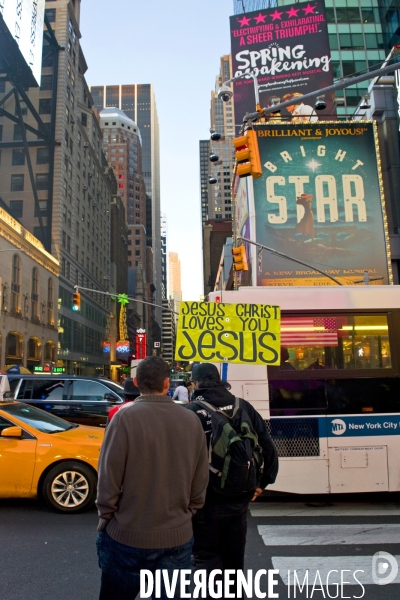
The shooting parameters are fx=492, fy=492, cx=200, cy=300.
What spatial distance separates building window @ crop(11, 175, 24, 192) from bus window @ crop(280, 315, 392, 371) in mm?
52549

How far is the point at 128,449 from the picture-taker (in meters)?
2.76

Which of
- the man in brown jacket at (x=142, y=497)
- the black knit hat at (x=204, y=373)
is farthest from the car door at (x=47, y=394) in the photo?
the man in brown jacket at (x=142, y=497)

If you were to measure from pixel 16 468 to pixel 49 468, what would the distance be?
1.47 feet

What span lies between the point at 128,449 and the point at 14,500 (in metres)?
5.90

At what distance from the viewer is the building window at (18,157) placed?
54.8 m

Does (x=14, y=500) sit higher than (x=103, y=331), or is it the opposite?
(x=103, y=331)

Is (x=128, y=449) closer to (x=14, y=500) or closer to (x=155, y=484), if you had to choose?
(x=155, y=484)

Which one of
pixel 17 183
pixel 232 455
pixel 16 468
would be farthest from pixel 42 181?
pixel 232 455

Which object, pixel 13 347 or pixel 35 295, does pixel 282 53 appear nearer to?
pixel 35 295

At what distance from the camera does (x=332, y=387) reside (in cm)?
723

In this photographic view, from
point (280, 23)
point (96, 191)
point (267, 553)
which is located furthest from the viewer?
point (96, 191)

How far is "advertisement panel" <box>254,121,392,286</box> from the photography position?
26.9 meters

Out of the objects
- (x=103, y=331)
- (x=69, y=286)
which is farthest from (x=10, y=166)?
(x=103, y=331)

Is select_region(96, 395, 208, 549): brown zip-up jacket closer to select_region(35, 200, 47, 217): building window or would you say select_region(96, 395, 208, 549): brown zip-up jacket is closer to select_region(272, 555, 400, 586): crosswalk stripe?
select_region(272, 555, 400, 586): crosswalk stripe
